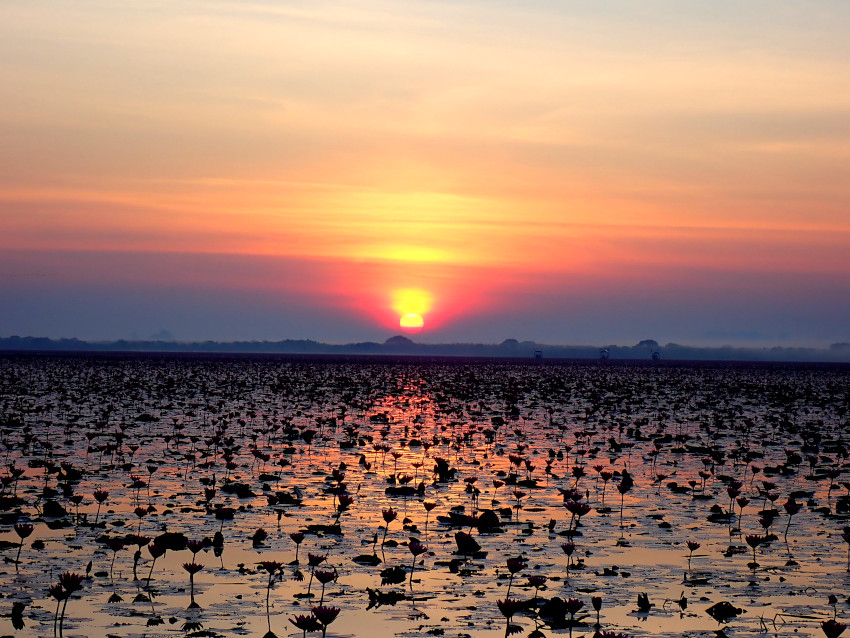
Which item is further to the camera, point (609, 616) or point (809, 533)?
point (809, 533)

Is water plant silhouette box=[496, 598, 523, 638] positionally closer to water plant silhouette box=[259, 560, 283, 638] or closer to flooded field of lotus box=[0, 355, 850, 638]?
flooded field of lotus box=[0, 355, 850, 638]

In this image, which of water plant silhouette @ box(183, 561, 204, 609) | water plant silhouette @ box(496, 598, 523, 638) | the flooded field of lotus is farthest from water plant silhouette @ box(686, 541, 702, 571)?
water plant silhouette @ box(183, 561, 204, 609)

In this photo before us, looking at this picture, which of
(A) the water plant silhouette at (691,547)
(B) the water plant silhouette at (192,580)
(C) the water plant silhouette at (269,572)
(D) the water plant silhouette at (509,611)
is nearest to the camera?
(D) the water plant silhouette at (509,611)

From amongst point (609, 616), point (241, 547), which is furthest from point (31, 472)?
point (609, 616)

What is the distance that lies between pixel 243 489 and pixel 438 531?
16.9 feet

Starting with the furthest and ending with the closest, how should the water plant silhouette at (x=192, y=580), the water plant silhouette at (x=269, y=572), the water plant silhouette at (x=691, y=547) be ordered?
1. the water plant silhouette at (x=691, y=547)
2. the water plant silhouette at (x=192, y=580)
3. the water plant silhouette at (x=269, y=572)

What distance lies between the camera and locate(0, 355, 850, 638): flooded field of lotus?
10.7 metres

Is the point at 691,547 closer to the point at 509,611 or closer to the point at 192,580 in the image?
the point at 509,611

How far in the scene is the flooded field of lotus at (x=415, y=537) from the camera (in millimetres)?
10719

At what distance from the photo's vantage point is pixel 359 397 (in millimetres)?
54938

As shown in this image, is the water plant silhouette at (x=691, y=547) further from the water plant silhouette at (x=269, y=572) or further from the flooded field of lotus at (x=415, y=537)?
the water plant silhouette at (x=269, y=572)

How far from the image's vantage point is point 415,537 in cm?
1568

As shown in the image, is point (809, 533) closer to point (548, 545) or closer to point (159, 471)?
point (548, 545)

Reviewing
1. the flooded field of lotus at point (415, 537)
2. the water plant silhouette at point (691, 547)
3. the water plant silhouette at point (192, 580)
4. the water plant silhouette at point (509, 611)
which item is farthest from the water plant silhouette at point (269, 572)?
the water plant silhouette at point (691, 547)
